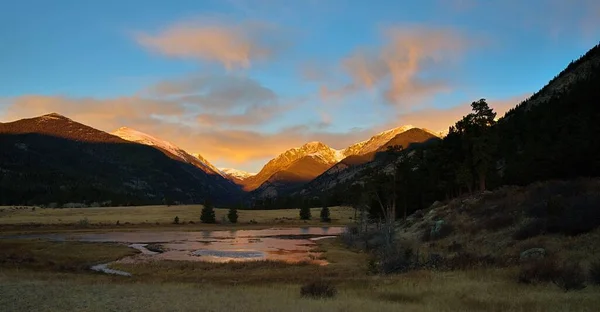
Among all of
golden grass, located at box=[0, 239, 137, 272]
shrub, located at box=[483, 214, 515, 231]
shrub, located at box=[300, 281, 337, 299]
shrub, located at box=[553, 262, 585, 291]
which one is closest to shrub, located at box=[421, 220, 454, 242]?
shrub, located at box=[483, 214, 515, 231]

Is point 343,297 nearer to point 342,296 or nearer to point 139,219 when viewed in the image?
point 342,296

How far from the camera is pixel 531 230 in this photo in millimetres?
36500

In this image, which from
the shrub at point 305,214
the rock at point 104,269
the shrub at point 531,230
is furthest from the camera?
the shrub at point 305,214

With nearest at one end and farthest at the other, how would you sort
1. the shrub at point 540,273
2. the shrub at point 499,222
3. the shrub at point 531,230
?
the shrub at point 540,273 → the shrub at point 531,230 → the shrub at point 499,222

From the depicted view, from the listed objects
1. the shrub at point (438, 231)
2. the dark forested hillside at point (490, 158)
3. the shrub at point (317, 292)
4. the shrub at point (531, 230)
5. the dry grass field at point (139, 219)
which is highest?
the dark forested hillside at point (490, 158)

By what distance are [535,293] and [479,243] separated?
77.8 ft

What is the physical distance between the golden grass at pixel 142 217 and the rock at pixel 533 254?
128907mm

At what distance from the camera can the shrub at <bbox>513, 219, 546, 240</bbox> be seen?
3575 cm

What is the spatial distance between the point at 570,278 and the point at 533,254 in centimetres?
1053

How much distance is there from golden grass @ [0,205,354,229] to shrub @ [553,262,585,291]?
13676 cm

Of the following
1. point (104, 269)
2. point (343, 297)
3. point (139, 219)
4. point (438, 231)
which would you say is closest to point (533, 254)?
point (343, 297)

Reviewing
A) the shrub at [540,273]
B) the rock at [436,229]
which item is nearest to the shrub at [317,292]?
the shrub at [540,273]

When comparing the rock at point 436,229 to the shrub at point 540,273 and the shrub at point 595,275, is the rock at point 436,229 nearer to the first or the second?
the shrub at point 540,273

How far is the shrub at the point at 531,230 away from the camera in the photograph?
117 ft
